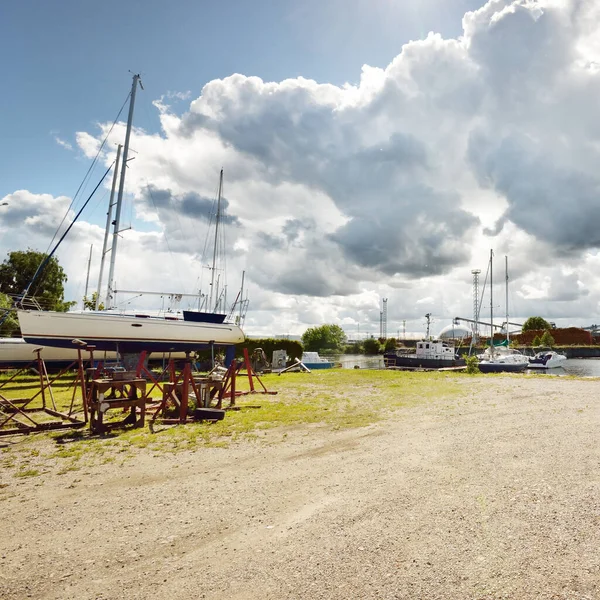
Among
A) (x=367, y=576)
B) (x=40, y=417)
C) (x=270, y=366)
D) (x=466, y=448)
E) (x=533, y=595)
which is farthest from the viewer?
(x=270, y=366)

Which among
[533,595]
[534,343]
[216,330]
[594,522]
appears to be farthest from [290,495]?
[534,343]

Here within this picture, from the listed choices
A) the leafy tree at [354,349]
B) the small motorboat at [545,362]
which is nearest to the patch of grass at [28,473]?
the small motorboat at [545,362]

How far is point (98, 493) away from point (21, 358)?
22.3m

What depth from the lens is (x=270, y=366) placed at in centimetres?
3262

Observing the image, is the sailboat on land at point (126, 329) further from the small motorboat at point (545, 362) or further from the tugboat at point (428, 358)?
the small motorboat at point (545, 362)

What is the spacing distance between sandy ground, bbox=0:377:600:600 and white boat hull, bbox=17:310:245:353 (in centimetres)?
1247

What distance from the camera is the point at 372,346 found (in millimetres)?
119250

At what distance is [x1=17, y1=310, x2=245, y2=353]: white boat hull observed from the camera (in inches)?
693

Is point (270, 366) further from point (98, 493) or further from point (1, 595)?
point (1, 595)

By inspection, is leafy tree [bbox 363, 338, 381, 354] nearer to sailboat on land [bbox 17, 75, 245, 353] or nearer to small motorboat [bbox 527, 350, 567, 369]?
small motorboat [bbox 527, 350, 567, 369]

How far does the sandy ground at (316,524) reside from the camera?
3.74 metres

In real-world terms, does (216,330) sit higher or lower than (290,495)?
higher

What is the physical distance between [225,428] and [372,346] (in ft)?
367

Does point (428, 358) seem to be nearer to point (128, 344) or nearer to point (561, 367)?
point (561, 367)
